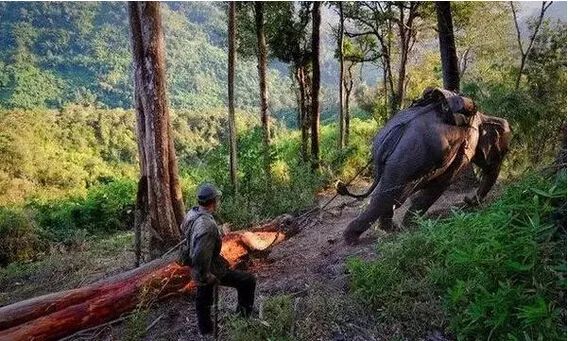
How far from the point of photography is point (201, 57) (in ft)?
296

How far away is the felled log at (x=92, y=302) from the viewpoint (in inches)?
163

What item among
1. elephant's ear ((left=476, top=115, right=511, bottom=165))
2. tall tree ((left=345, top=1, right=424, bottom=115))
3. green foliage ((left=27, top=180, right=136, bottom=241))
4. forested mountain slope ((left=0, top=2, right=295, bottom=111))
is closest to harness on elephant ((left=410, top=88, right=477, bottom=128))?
elephant's ear ((left=476, top=115, right=511, bottom=165))

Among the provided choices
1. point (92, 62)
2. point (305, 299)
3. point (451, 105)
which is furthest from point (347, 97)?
point (92, 62)

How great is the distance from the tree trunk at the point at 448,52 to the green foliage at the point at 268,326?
6.02 metres

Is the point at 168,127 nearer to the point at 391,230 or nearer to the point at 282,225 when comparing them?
the point at 282,225

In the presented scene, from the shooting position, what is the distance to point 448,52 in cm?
869

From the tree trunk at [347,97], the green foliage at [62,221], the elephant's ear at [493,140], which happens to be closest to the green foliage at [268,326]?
the elephant's ear at [493,140]

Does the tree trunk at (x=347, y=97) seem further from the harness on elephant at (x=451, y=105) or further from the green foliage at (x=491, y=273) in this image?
the green foliage at (x=491, y=273)

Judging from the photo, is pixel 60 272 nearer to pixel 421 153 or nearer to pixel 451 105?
pixel 421 153

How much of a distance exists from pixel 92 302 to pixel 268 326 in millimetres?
1784

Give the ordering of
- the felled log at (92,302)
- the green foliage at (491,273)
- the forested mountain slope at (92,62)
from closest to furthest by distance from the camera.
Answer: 1. the green foliage at (491,273)
2. the felled log at (92,302)
3. the forested mountain slope at (92,62)

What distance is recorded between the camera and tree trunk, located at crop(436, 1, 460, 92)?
8.55 meters

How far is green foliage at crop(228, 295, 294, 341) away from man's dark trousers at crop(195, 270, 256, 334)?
18 centimetres

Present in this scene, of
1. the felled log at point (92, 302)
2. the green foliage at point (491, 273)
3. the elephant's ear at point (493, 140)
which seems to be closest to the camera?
the green foliage at point (491, 273)
